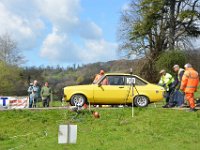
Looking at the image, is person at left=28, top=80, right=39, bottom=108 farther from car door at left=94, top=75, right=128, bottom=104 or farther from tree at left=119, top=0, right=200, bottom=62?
tree at left=119, top=0, right=200, bottom=62

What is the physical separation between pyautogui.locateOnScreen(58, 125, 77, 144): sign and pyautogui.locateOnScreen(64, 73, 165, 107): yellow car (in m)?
10.8

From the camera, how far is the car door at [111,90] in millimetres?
22328

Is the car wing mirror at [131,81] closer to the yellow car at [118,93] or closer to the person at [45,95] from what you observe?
the yellow car at [118,93]

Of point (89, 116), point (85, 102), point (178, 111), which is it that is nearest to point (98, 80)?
point (85, 102)

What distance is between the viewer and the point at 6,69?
78.2m

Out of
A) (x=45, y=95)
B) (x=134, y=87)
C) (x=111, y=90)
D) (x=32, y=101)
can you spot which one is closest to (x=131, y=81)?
(x=134, y=87)

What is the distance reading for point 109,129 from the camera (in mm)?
16766

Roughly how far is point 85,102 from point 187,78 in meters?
5.38

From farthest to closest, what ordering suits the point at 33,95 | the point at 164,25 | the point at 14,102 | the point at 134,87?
the point at 164,25 → the point at 14,102 → the point at 33,95 → the point at 134,87

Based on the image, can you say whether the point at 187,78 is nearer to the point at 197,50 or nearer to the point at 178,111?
the point at 178,111

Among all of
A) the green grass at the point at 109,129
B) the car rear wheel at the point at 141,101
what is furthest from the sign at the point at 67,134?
the car rear wheel at the point at 141,101

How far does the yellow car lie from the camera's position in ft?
72.8

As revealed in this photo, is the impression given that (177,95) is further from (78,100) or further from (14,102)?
(14,102)

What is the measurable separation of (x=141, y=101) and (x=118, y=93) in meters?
1.13
